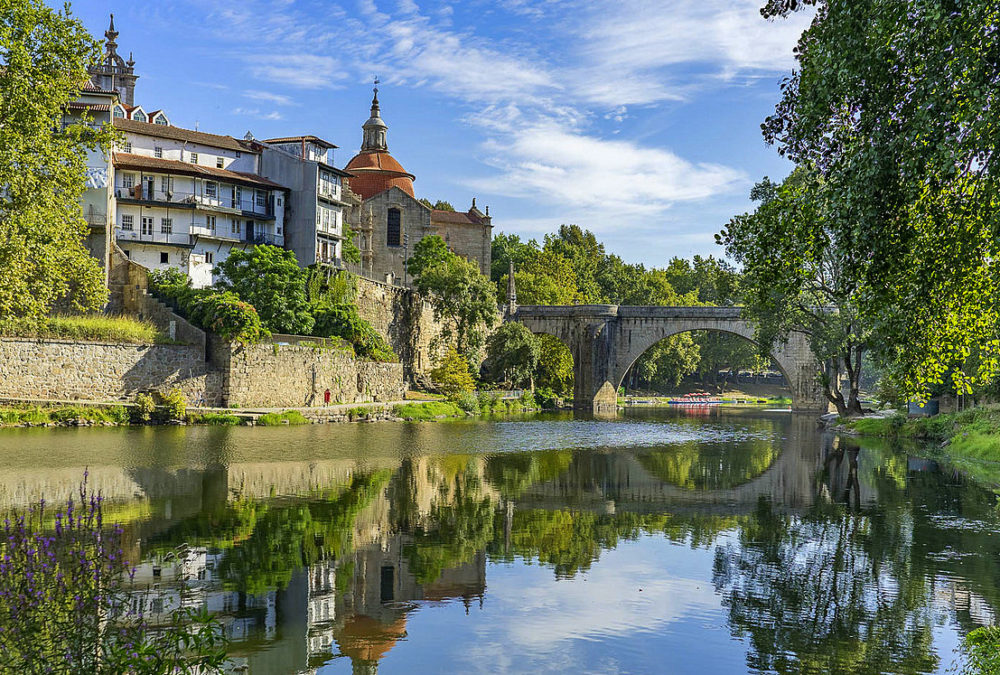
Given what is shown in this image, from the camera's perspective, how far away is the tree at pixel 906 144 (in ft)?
28.7

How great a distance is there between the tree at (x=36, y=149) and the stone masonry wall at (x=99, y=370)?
11.5 m

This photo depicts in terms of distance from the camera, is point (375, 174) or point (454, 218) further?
point (454, 218)

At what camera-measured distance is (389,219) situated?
251 feet

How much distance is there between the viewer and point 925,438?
4144 centimetres

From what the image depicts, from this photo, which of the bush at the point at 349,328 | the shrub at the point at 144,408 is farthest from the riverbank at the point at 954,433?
the shrub at the point at 144,408

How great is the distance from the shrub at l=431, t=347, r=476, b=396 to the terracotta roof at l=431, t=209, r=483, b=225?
2603cm

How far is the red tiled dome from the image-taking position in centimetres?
7894

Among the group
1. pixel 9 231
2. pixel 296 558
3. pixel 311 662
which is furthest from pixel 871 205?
pixel 9 231

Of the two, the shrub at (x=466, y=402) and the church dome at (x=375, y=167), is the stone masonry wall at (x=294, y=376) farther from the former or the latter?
the church dome at (x=375, y=167)

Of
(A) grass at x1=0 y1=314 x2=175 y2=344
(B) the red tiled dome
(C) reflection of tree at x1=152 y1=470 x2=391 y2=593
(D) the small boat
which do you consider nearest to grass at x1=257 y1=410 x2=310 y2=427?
(A) grass at x1=0 y1=314 x2=175 y2=344

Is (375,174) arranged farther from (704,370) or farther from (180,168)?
(704,370)

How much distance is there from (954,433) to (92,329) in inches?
1356

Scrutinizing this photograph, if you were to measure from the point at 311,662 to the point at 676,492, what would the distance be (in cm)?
1486

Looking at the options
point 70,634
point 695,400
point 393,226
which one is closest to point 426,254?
point 393,226
